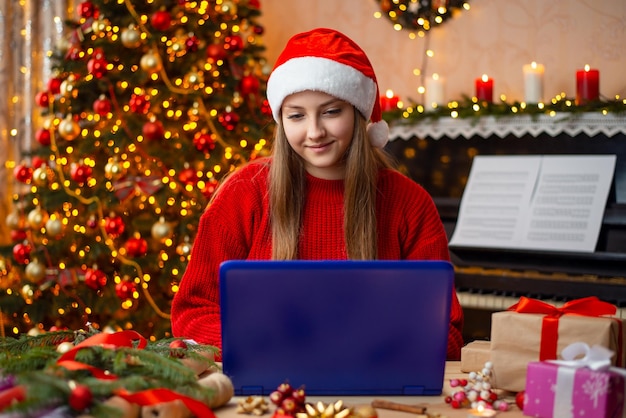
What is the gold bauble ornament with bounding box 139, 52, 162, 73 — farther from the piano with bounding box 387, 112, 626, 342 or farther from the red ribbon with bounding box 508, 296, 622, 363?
the red ribbon with bounding box 508, 296, 622, 363

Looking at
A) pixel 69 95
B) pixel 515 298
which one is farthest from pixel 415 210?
pixel 69 95

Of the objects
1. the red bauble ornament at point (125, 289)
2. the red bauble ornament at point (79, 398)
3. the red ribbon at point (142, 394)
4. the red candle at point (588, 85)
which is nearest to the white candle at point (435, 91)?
the red candle at point (588, 85)

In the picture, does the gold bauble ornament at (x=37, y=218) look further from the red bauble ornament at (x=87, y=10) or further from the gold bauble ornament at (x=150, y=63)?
the red bauble ornament at (x=87, y=10)

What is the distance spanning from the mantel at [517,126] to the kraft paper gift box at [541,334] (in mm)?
2020

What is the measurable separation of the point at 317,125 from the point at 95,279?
2.28m

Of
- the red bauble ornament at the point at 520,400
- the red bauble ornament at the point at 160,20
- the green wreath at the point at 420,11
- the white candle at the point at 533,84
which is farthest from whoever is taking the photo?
the green wreath at the point at 420,11

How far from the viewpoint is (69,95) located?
401cm

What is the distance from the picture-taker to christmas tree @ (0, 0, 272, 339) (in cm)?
382

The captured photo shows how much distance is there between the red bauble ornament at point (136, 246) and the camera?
3766 mm

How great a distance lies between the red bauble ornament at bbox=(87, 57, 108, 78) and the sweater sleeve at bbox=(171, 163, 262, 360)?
1.99 m

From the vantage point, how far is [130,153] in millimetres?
4043

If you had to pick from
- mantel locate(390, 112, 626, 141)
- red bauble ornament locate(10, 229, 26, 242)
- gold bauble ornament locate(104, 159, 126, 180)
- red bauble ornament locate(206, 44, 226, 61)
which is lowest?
red bauble ornament locate(10, 229, 26, 242)

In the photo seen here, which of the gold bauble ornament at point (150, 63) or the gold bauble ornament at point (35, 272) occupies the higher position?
the gold bauble ornament at point (150, 63)

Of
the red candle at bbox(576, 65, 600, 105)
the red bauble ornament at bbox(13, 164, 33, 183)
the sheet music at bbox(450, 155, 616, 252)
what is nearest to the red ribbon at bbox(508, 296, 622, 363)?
the sheet music at bbox(450, 155, 616, 252)
